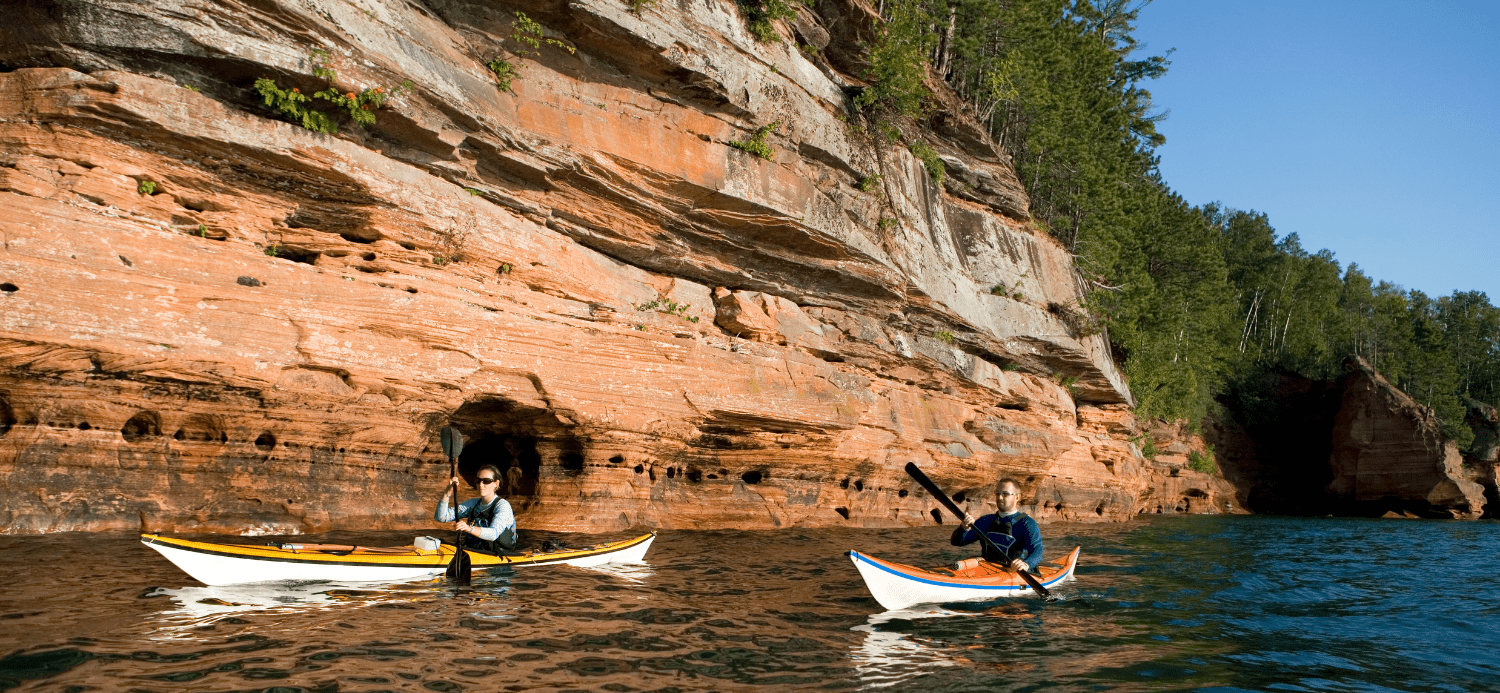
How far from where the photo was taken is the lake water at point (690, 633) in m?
5.34

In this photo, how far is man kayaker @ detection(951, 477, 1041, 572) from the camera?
962 centimetres

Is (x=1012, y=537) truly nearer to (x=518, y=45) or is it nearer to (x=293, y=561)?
(x=293, y=561)

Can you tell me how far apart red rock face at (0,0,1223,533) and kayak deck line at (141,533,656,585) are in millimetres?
3487

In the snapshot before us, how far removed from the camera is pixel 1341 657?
7188mm

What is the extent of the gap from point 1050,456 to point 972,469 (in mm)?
3404

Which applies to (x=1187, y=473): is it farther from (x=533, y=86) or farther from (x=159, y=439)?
(x=159, y=439)

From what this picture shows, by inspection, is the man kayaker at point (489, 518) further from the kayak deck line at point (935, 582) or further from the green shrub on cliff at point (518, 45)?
the green shrub on cliff at point (518, 45)

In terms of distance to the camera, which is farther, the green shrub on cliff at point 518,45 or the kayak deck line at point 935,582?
the green shrub on cliff at point 518,45

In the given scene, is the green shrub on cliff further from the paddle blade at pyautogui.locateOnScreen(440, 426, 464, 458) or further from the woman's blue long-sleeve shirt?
the woman's blue long-sleeve shirt

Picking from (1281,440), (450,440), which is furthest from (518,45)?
(1281,440)

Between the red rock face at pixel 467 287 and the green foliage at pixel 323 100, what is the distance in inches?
6.2

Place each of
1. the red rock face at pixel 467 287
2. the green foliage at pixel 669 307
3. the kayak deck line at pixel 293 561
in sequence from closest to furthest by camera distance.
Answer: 1. the kayak deck line at pixel 293 561
2. the red rock face at pixel 467 287
3. the green foliage at pixel 669 307

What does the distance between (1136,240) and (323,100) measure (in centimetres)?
3083

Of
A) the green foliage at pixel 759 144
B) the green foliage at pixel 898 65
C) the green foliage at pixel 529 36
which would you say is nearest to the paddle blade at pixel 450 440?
the green foliage at pixel 529 36
